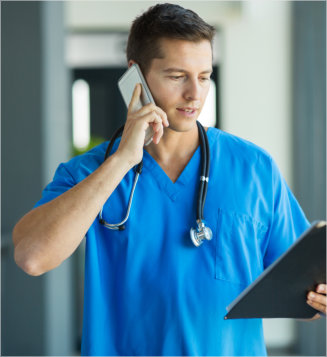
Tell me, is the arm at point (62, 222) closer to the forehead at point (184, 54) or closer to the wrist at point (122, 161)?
the wrist at point (122, 161)

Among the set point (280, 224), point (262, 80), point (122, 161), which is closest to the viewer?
point (122, 161)

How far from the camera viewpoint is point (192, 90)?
1.12m

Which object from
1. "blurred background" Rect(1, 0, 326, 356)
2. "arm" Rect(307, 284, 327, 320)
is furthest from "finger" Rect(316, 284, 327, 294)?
"blurred background" Rect(1, 0, 326, 356)

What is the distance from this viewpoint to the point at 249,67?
3.75 meters

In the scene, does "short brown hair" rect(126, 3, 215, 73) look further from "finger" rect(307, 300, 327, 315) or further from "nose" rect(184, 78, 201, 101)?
"finger" rect(307, 300, 327, 315)

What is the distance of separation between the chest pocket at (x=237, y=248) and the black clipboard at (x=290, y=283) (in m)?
0.14

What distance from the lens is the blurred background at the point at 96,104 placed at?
2.54 m

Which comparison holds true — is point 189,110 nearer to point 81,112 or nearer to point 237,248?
point 237,248

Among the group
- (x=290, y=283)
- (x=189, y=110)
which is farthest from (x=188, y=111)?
(x=290, y=283)

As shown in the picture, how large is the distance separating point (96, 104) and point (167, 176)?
3.04 m

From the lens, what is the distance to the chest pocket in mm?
1129

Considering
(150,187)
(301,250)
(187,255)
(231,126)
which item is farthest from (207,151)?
(231,126)

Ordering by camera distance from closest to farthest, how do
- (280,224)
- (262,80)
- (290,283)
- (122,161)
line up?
1. (290,283)
2. (122,161)
3. (280,224)
4. (262,80)

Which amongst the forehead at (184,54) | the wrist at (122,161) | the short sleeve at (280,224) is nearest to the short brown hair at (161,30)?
the forehead at (184,54)
